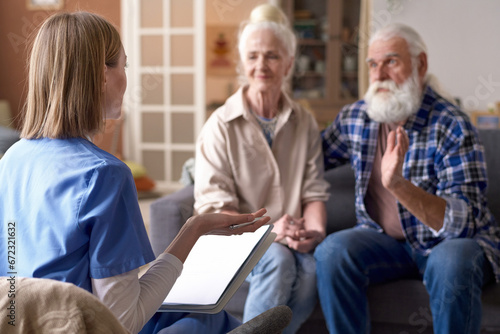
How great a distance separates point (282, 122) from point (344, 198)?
1.43 ft

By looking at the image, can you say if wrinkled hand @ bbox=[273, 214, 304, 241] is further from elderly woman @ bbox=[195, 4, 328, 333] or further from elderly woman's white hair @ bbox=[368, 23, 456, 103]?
elderly woman's white hair @ bbox=[368, 23, 456, 103]

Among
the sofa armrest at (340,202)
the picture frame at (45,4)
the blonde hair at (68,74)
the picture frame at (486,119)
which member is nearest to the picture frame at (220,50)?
the picture frame at (45,4)

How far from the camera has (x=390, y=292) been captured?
5.49 ft

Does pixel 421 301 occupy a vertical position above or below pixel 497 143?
below

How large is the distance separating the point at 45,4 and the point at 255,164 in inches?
180

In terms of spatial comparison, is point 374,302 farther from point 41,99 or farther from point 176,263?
point 41,99

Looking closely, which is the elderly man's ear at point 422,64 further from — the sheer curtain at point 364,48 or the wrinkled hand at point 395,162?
the sheer curtain at point 364,48

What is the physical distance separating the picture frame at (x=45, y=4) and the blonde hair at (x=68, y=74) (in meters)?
5.10

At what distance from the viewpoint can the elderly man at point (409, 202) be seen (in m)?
1.56

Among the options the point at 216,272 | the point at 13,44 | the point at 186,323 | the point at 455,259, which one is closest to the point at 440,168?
the point at 455,259

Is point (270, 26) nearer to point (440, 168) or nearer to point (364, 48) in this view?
point (440, 168)

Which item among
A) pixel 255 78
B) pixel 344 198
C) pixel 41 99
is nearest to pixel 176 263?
pixel 41 99

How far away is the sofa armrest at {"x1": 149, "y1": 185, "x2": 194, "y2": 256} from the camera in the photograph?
1.83m

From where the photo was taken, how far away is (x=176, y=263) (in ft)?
3.24
